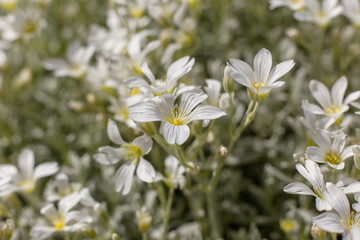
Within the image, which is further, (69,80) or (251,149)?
(69,80)

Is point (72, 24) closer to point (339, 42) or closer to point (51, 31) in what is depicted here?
point (51, 31)

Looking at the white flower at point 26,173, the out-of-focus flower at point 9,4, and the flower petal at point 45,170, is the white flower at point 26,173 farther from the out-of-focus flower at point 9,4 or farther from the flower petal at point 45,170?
the out-of-focus flower at point 9,4

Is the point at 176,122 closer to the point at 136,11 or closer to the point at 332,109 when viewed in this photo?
the point at 332,109

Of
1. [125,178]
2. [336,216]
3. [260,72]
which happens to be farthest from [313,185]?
[125,178]

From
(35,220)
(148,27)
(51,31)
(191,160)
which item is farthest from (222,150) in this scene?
(51,31)

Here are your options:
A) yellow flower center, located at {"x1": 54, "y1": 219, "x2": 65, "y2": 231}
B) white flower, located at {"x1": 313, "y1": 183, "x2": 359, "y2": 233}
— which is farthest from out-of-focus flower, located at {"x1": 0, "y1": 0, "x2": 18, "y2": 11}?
white flower, located at {"x1": 313, "y1": 183, "x2": 359, "y2": 233}

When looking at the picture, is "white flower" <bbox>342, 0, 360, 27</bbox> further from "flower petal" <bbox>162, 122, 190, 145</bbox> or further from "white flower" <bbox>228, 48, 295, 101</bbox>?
"flower petal" <bbox>162, 122, 190, 145</bbox>

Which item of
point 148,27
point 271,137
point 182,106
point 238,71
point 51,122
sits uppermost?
point 238,71
